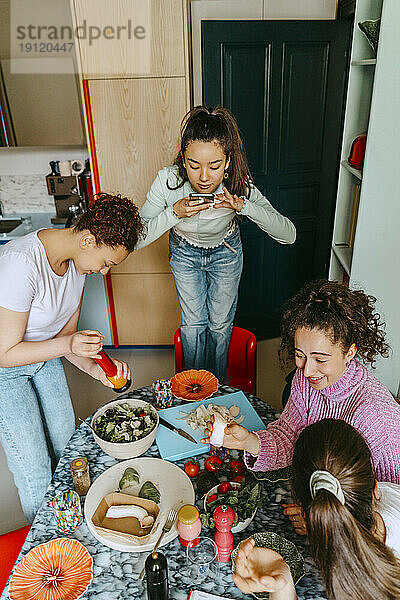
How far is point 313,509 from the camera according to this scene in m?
0.97

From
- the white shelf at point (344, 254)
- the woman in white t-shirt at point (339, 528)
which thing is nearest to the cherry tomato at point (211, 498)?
the woman in white t-shirt at point (339, 528)

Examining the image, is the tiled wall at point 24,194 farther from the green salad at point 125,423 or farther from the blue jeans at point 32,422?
the green salad at point 125,423

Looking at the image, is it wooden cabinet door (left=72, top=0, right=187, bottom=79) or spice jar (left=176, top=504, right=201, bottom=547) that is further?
wooden cabinet door (left=72, top=0, right=187, bottom=79)

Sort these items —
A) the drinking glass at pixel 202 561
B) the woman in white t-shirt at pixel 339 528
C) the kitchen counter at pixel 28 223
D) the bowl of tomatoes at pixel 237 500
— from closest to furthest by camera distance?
the woman in white t-shirt at pixel 339 528 < the drinking glass at pixel 202 561 < the bowl of tomatoes at pixel 237 500 < the kitchen counter at pixel 28 223

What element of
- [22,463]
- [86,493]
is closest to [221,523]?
[86,493]

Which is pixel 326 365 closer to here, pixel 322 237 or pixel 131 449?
pixel 131 449

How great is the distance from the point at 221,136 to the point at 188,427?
1168 mm

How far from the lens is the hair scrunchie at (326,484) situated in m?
0.98

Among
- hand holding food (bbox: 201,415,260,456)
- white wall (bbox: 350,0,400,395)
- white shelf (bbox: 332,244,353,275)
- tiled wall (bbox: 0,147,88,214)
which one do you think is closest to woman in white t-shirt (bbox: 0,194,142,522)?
hand holding food (bbox: 201,415,260,456)

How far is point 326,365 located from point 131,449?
66cm

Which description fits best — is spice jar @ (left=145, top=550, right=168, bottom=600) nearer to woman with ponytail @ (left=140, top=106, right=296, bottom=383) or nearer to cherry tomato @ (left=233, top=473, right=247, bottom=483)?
cherry tomato @ (left=233, top=473, right=247, bottom=483)

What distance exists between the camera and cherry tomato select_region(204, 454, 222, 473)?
4.93ft

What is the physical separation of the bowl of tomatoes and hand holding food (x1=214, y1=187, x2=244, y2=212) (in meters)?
1.17

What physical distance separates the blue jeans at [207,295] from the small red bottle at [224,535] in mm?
1283
